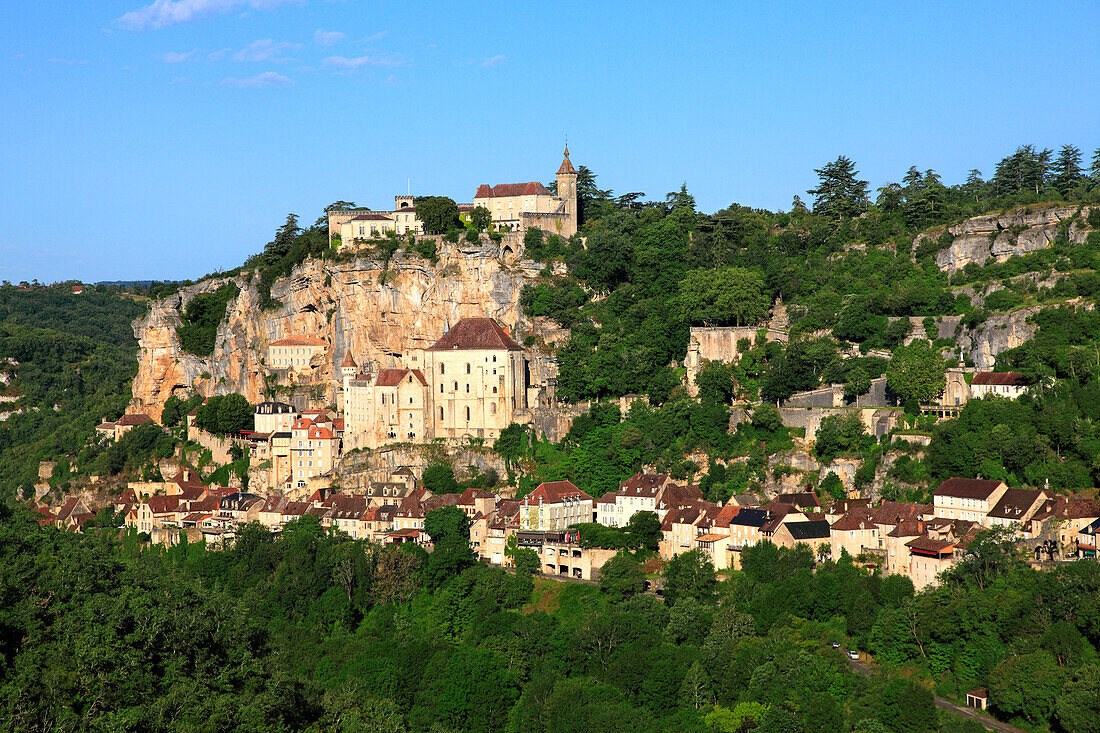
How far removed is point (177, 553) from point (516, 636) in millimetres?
25526

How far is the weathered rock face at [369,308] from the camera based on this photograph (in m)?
81.3

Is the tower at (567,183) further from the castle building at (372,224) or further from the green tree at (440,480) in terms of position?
the green tree at (440,480)

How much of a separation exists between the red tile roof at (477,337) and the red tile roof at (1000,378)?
2632 centimetres

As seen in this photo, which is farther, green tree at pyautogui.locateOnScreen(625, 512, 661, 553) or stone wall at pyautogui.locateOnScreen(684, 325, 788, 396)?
stone wall at pyautogui.locateOnScreen(684, 325, 788, 396)

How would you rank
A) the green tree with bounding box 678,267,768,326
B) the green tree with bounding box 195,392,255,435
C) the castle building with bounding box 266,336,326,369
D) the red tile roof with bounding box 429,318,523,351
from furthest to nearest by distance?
1. the castle building with bounding box 266,336,326,369
2. the green tree with bounding box 195,392,255,435
3. the green tree with bounding box 678,267,768,326
4. the red tile roof with bounding box 429,318,523,351

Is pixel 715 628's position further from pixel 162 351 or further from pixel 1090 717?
pixel 162 351

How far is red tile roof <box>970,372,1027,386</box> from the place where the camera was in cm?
6188

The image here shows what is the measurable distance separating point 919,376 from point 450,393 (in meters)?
27.1

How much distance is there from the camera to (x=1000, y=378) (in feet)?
206

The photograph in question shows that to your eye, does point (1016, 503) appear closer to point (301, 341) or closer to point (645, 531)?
point (645, 531)

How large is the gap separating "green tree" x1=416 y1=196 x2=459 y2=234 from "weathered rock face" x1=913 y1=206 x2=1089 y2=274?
32.1 m

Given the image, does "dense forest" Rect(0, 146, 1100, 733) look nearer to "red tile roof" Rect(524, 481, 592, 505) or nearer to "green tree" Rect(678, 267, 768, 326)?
"green tree" Rect(678, 267, 768, 326)

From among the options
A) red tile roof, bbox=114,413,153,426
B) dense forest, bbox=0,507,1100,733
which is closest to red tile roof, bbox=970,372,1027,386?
dense forest, bbox=0,507,1100,733

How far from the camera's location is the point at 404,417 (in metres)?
74.8
